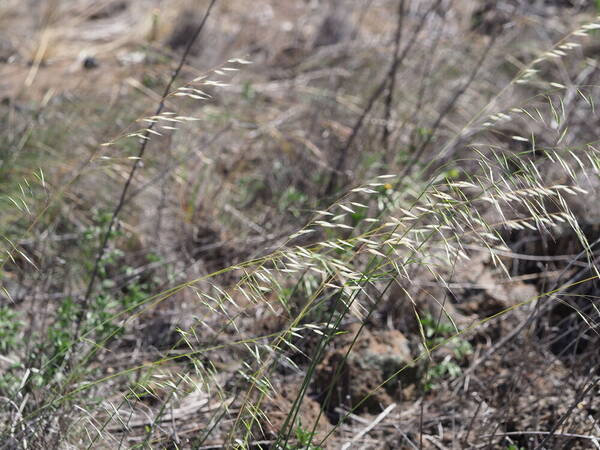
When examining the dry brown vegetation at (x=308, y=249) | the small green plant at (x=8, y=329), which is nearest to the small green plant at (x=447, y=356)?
the dry brown vegetation at (x=308, y=249)

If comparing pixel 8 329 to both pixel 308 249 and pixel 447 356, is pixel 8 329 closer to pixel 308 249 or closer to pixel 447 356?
pixel 308 249

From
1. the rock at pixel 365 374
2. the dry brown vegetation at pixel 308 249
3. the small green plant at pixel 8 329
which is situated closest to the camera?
the dry brown vegetation at pixel 308 249

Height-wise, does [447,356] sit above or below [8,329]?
below

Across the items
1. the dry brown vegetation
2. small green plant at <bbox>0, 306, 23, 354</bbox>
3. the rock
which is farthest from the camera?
the rock

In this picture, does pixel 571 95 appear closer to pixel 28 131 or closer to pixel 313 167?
pixel 313 167

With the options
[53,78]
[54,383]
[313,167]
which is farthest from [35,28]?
[54,383]

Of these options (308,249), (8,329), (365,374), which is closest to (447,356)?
(365,374)

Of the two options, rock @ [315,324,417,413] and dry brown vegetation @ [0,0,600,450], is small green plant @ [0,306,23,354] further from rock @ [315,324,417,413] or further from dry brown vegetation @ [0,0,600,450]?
rock @ [315,324,417,413]

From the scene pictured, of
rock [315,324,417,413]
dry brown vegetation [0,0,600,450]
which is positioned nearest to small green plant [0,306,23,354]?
dry brown vegetation [0,0,600,450]

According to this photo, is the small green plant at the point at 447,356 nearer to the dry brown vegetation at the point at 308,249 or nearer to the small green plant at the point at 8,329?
the dry brown vegetation at the point at 308,249
